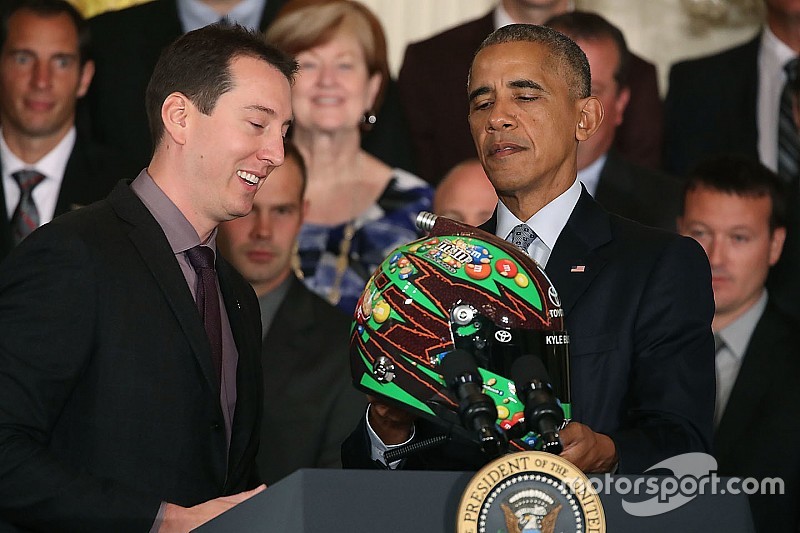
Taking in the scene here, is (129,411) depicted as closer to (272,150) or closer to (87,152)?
(272,150)

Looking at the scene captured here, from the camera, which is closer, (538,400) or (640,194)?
(538,400)

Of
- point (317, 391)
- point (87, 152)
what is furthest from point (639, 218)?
point (87, 152)

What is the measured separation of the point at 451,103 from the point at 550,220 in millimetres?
2469

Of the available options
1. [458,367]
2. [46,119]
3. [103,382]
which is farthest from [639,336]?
[46,119]

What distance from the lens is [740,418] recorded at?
4469 millimetres

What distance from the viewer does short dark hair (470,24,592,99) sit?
2967 mm

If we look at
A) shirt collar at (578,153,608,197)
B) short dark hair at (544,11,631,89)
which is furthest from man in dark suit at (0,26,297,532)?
shirt collar at (578,153,608,197)

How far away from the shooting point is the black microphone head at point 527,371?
2203 millimetres

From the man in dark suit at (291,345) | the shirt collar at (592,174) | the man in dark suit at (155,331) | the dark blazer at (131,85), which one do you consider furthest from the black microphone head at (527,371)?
the dark blazer at (131,85)

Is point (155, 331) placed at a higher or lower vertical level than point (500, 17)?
lower

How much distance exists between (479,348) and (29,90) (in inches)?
127

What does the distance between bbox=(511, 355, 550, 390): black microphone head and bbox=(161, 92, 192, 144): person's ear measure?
1037 millimetres

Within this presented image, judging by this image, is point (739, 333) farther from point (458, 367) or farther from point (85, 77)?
point (458, 367)

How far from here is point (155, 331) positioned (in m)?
2.72
